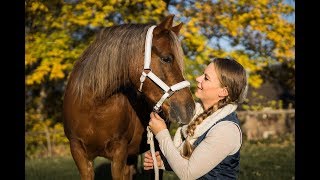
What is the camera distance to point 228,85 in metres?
2.31

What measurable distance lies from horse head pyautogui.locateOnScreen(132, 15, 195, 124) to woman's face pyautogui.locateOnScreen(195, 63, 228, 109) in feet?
1.19

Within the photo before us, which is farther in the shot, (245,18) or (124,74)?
(245,18)

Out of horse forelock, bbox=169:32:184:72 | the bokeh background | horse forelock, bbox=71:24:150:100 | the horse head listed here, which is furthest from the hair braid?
the bokeh background

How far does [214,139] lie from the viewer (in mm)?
2176

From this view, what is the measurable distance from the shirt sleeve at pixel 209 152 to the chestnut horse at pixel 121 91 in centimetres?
54

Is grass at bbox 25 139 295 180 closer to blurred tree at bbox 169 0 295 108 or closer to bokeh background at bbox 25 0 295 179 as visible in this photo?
bokeh background at bbox 25 0 295 179

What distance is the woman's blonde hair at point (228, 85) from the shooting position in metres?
2.31

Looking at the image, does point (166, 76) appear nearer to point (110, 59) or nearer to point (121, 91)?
point (110, 59)

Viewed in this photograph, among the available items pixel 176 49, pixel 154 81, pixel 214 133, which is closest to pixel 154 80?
pixel 154 81

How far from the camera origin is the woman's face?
2.35 meters

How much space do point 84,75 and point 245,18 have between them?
231 inches
